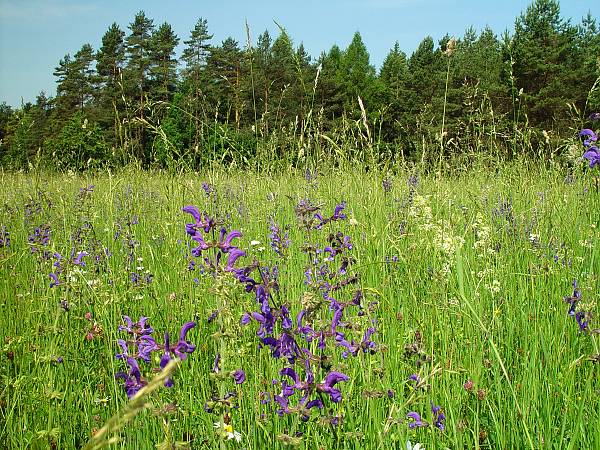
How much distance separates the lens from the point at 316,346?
5.75 ft

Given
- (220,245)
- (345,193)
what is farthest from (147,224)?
(220,245)

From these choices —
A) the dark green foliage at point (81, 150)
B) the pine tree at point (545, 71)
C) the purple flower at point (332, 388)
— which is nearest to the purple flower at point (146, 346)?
the purple flower at point (332, 388)

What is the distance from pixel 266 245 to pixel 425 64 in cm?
4090

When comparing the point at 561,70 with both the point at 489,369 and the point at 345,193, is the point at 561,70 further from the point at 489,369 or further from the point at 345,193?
the point at 489,369

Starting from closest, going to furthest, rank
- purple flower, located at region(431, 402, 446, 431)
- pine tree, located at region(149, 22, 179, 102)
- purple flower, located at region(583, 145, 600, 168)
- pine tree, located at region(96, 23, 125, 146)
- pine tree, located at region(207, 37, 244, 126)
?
1. purple flower, located at region(431, 402, 446, 431)
2. purple flower, located at region(583, 145, 600, 168)
3. pine tree, located at region(207, 37, 244, 126)
4. pine tree, located at region(149, 22, 179, 102)
5. pine tree, located at region(96, 23, 125, 146)

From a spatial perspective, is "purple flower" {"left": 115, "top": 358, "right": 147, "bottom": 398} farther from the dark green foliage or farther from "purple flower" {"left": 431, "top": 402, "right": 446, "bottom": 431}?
the dark green foliage

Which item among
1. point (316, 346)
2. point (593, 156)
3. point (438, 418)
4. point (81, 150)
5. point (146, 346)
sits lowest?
point (438, 418)

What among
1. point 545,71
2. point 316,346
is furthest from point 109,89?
point 316,346

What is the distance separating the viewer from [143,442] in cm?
160

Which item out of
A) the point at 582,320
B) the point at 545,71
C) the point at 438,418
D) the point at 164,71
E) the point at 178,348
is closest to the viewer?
the point at 178,348

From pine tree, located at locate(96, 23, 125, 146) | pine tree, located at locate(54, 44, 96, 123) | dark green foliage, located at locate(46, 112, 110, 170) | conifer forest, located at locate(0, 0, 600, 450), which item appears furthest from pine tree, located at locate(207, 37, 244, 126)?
pine tree, located at locate(54, 44, 96, 123)

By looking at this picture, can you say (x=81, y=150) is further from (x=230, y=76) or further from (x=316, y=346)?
(x=316, y=346)

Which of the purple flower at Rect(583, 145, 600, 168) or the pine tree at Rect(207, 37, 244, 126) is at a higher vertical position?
the pine tree at Rect(207, 37, 244, 126)

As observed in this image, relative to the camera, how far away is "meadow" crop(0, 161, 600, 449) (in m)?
1.29
